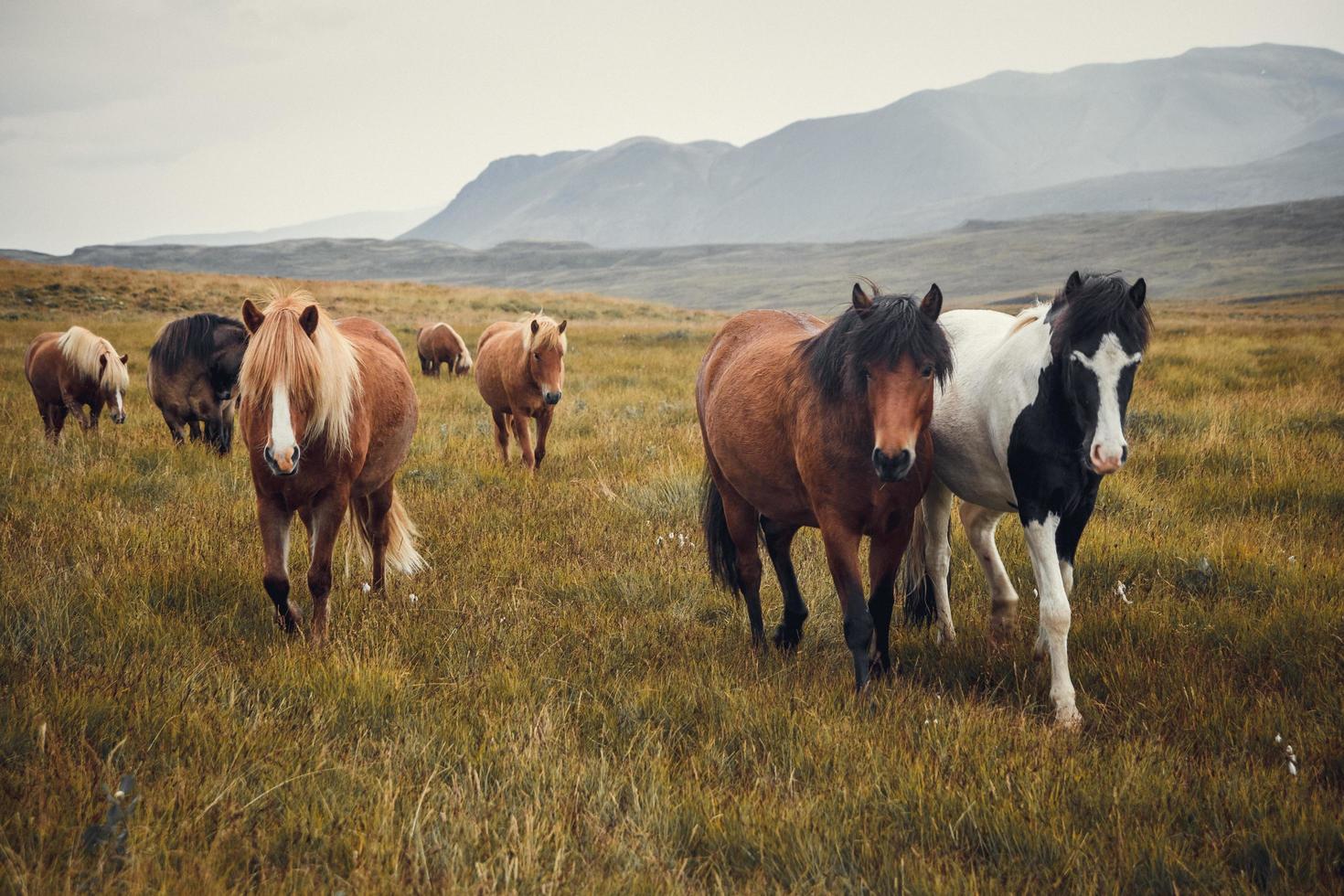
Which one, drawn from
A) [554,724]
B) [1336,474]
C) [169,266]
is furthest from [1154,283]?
[169,266]

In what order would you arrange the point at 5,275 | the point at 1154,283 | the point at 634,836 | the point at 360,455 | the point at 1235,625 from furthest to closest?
1. the point at 1154,283
2. the point at 5,275
3. the point at 360,455
4. the point at 1235,625
5. the point at 634,836

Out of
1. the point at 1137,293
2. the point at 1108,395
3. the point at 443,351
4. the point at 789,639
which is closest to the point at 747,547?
the point at 789,639

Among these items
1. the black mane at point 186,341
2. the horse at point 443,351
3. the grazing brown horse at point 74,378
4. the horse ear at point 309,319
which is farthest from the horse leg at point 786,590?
the horse at point 443,351

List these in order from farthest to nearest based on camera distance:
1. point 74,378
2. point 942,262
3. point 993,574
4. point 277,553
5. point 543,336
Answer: point 942,262
point 74,378
point 543,336
point 993,574
point 277,553

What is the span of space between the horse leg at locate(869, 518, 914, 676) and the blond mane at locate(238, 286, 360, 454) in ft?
9.78

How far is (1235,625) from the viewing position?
4.03m

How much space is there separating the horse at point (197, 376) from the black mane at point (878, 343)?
779cm

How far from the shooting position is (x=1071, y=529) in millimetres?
3914

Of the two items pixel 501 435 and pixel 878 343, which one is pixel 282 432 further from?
pixel 501 435

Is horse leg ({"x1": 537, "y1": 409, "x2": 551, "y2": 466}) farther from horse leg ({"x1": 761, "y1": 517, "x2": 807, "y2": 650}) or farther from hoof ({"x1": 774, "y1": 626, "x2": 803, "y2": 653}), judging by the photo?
hoof ({"x1": 774, "y1": 626, "x2": 803, "y2": 653})

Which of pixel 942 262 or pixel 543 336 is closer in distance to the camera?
pixel 543 336

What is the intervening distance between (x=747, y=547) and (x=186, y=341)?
779 cm

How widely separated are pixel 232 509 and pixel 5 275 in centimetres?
3955

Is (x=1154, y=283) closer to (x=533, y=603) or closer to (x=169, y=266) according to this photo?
(x=533, y=603)
